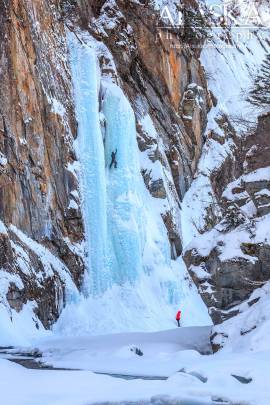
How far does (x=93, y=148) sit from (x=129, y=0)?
11.0m

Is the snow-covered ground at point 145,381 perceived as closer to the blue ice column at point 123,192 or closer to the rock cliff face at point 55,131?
the rock cliff face at point 55,131

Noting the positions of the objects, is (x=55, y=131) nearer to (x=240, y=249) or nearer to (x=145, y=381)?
(x=240, y=249)

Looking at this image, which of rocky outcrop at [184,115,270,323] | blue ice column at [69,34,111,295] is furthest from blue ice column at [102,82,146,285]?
rocky outcrop at [184,115,270,323]

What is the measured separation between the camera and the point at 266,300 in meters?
10.7

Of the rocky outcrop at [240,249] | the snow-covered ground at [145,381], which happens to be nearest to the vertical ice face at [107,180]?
the rocky outcrop at [240,249]

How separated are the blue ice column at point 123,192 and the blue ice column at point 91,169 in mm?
744

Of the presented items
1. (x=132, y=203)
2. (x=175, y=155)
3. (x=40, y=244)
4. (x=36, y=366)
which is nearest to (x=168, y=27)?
(x=175, y=155)

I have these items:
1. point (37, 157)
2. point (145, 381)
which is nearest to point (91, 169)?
point (37, 157)

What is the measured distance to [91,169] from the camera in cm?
2302

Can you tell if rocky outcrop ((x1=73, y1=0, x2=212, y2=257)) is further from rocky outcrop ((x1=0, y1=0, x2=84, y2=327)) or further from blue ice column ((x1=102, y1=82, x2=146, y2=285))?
rocky outcrop ((x1=0, y1=0, x2=84, y2=327))

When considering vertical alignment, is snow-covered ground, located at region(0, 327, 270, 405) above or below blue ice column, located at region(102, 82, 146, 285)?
below

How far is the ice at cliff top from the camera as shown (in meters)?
21.9

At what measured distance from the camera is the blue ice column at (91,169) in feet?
72.9

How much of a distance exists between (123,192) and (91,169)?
2.09m
